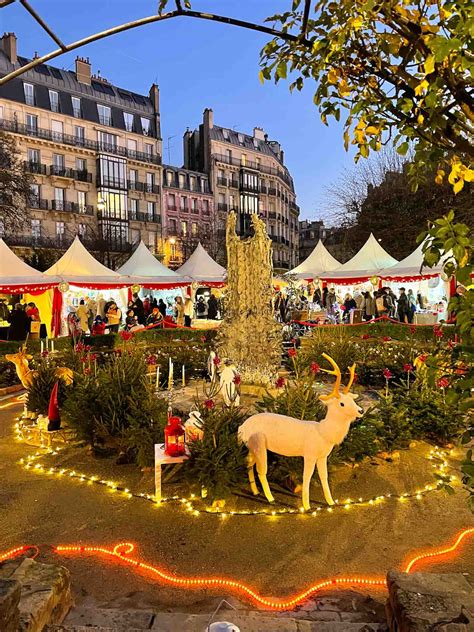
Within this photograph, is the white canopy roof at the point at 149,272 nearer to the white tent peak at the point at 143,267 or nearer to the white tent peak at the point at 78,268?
the white tent peak at the point at 143,267

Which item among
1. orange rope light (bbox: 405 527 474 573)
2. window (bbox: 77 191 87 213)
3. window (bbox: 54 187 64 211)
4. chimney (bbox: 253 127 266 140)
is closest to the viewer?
orange rope light (bbox: 405 527 474 573)

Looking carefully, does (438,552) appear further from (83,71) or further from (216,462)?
(83,71)

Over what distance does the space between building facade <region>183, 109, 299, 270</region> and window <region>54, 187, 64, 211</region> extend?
53.9 feet

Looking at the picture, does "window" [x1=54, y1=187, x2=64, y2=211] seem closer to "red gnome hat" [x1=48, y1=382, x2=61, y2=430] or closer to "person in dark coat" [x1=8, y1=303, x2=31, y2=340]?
"person in dark coat" [x1=8, y1=303, x2=31, y2=340]

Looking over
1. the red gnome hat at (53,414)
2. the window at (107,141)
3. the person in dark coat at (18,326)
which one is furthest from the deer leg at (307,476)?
the window at (107,141)

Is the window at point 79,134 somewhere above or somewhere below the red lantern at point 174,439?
above

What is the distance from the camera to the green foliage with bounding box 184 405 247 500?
5461 millimetres

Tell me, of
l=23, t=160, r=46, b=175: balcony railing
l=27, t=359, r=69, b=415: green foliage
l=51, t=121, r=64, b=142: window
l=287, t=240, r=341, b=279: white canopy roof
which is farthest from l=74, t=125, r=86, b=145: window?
l=27, t=359, r=69, b=415: green foliage

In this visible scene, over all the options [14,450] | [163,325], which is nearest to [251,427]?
[14,450]

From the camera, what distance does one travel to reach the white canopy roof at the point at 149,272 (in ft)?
68.4

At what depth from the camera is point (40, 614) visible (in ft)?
9.78

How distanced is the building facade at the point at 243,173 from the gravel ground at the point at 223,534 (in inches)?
1860

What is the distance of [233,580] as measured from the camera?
409 centimetres

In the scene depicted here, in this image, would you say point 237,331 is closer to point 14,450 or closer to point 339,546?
point 14,450
